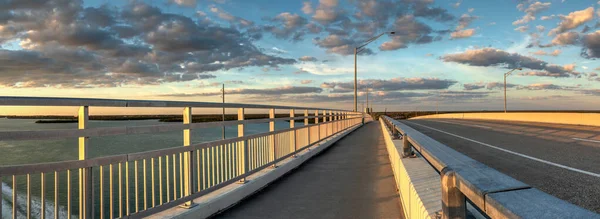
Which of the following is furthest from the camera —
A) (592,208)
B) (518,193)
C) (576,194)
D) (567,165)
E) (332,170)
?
(332,170)

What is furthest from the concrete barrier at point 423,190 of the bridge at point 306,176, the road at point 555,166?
the road at point 555,166

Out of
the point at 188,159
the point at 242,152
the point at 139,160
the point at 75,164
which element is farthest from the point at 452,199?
the point at 242,152

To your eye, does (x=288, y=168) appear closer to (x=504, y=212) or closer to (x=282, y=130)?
(x=282, y=130)

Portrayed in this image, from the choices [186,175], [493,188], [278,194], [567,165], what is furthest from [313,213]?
[567,165]

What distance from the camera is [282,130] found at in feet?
29.6

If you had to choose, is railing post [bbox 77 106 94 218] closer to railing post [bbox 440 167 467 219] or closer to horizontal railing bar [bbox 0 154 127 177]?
horizontal railing bar [bbox 0 154 127 177]

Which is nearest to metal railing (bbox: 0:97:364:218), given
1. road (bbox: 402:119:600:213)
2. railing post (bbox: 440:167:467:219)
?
railing post (bbox: 440:167:467:219)

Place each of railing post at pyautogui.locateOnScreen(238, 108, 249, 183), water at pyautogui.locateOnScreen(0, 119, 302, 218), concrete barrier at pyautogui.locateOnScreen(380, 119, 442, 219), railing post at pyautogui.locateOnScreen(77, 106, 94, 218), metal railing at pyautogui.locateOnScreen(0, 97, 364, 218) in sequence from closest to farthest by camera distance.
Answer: concrete barrier at pyautogui.locateOnScreen(380, 119, 442, 219) < metal railing at pyautogui.locateOnScreen(0, 97, 364, 218) < railing post at pyautogui.locateOnScreen(77, 106, 94, 218) < railing post at pyautogui.locateOnScreen(238, 108, 249, 183) < water at pyautogui.locateOnScreen(0, 119, 302, 218)

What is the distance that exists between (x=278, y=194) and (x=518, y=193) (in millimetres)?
5437

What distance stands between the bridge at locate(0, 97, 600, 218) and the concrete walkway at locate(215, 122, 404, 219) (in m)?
0.02

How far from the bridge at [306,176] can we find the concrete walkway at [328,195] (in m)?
0.02

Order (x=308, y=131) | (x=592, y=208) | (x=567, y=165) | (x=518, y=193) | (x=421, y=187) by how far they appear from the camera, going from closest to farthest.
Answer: (x=518, y=193) < (x=421, y=187) < (x=592, y=208) < (x=567, y=165) < (x=308, y=131)

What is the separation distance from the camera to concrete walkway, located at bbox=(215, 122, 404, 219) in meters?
5.53

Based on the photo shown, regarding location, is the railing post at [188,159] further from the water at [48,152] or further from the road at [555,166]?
the road at [555,166]
